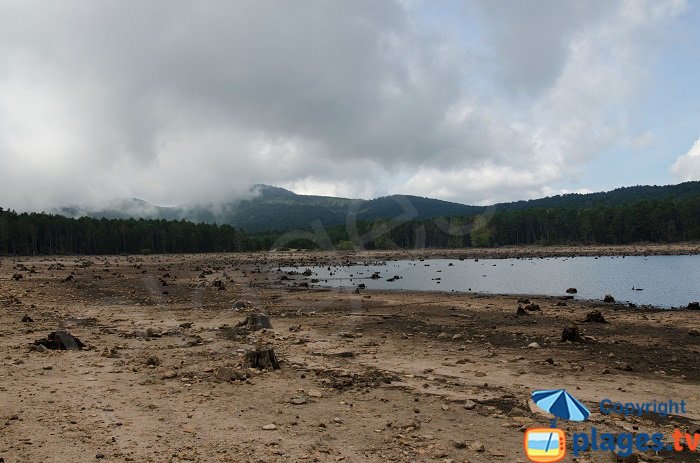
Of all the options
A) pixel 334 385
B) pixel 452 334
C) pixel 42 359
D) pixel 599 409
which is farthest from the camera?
pixel 452 334

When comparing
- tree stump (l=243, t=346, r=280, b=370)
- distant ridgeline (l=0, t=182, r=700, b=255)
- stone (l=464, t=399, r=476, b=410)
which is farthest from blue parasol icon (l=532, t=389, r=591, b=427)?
distant ridgeline (l=0, t=182, r=700, b=255)

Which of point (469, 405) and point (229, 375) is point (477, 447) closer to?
point (469, 405)

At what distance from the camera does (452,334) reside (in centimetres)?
1667

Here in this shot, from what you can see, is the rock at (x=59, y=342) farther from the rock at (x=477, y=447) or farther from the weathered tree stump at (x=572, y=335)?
the weathered tree stump at (x=572, y=335)

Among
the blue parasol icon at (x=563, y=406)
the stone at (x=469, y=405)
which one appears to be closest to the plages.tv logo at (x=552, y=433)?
the blue parasol icon at (x=563, y=406)

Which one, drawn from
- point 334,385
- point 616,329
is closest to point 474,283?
point 616,329

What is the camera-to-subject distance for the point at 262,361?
37.4 feet

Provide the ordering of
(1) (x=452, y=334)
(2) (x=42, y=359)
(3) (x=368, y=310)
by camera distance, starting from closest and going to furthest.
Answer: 1. (2) (x=42, y=359)
2. (1) (x=452, y=334)
3. (3) (x=368, y=310)

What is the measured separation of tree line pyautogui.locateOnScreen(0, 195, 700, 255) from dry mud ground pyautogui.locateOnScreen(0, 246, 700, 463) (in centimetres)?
9327

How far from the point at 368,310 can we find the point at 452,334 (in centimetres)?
797

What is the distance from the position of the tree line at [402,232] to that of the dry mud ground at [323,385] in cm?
9327

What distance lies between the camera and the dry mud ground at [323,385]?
6816mm

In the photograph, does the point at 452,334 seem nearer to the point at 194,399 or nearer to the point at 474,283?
the point at 194,399

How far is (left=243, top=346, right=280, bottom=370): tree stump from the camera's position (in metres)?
11.3
